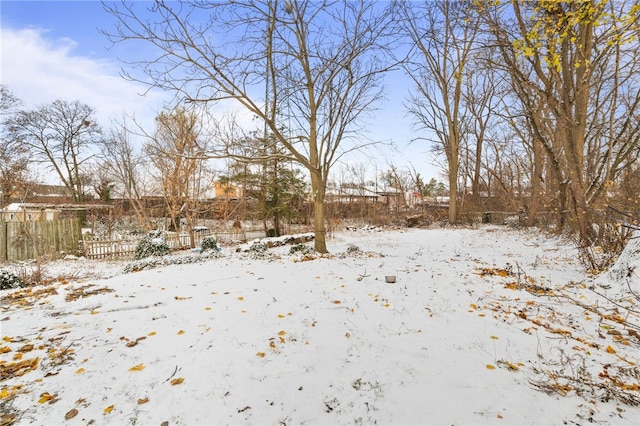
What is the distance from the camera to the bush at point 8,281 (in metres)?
6.09

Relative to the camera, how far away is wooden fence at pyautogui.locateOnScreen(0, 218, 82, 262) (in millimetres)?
10617

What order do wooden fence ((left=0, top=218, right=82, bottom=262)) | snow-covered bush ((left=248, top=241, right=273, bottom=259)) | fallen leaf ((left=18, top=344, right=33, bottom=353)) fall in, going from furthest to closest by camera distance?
1. wooden fence ((left=0, top=218, right=82, bottom=262))
2. snow-covered bush ((left=248, top=241, right=273, bottom=259))
3. fallen leaf ((left=18, top=344, right=33, bottom=353))

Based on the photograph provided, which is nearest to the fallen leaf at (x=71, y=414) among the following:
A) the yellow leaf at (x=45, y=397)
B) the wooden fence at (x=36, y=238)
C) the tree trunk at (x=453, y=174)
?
the yellow leaf at (x=45, y=397)

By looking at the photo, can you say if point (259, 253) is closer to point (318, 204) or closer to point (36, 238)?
point (318, 204)

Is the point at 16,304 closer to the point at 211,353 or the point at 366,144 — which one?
the point at 211,353

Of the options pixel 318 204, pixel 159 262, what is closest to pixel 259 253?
pixel 318 204

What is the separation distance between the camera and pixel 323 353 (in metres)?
2.95

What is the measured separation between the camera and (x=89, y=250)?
12.0 metres

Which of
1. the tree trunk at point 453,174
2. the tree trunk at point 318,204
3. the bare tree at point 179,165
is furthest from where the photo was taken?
the tree trunk at point 453,174

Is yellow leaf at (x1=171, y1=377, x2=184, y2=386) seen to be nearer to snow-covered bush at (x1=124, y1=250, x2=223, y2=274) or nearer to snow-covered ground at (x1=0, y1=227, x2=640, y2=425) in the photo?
snow-covered ground at (x1=0, y1=227, x2=640, y2=425)

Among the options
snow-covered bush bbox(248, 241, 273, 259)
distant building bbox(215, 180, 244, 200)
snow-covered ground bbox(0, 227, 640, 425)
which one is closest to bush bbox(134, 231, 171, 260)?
snow-covered bush bbox(248, 241, 273, 259)

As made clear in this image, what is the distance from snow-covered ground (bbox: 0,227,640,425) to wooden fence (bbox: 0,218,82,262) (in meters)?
7.75

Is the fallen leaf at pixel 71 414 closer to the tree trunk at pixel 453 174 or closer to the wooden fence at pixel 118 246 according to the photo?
the wooden fence at pixel 118 246

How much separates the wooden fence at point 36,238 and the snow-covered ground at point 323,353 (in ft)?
25.4
